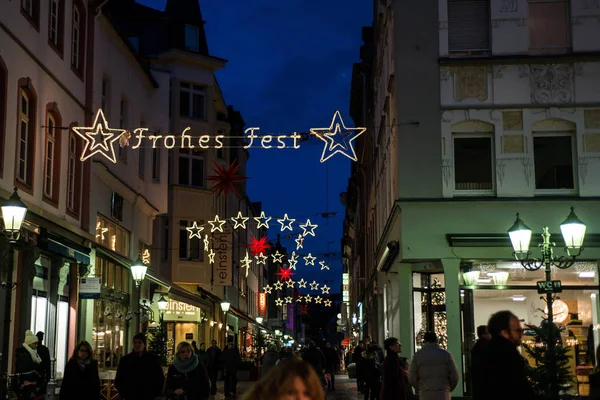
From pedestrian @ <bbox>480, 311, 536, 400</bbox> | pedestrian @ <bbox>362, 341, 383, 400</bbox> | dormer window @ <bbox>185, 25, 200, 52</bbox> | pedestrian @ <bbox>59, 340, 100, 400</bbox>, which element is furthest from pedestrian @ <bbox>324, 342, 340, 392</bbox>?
pedestrian @ <bbox>480, 311, 536, 400</bbox>

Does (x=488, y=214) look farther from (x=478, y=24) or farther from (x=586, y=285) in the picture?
(x=478, y=24)

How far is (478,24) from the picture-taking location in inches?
906

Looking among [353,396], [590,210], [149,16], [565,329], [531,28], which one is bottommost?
[353,396]

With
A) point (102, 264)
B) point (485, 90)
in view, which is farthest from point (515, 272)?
point (102, 264)

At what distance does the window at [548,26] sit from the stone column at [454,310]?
5.61 metres

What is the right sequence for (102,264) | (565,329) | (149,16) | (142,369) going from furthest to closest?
(149,16) < (102,264) < (565,329) < (142,369)

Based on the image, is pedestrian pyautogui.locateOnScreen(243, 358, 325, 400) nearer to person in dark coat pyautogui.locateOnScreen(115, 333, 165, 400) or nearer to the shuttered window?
person in dark coat pyautogui.locateOnScreen(115, 333, 165, 400)

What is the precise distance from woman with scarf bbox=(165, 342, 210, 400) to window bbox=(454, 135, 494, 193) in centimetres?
1175

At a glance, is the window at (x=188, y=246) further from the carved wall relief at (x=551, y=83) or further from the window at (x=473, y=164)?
the carved wall relief at (x=551, y=83)

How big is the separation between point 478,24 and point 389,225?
21.6 feet

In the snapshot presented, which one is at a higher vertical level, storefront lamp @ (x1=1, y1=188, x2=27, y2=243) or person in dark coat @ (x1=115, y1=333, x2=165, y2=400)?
storefront lamp @ (x1=1, y1=188, x2=27, y2=243)

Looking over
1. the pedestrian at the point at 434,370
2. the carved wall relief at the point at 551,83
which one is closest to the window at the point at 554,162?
the carved wall relief at the point at 551,83

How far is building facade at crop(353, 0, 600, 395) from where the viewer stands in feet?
73.7

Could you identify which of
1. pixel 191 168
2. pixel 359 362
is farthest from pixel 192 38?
pixel 359 362
